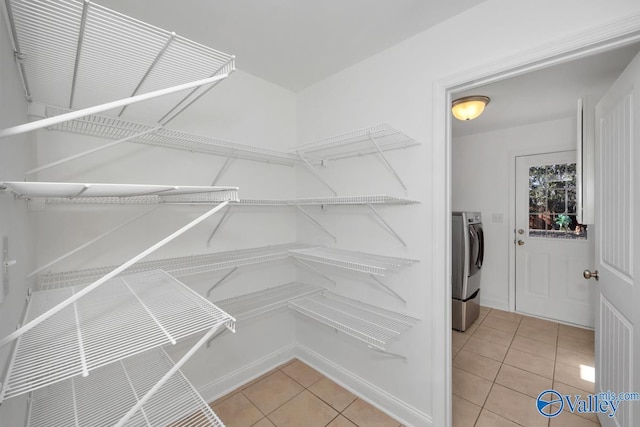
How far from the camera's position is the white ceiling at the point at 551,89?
6.23ft

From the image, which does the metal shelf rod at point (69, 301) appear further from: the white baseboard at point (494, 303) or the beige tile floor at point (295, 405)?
the white baseboard at point (494, 303)

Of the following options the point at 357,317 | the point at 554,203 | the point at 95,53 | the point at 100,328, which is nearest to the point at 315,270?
the point at 357,317

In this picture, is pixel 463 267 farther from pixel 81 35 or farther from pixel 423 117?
pixel 81 35

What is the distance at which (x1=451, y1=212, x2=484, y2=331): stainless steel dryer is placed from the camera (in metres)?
2.92

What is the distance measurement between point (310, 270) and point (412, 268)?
934mm

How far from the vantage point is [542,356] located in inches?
97.3

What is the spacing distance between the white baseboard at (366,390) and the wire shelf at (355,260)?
0.89m

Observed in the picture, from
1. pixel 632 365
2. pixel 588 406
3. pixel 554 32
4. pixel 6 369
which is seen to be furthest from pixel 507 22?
pixel 588 406

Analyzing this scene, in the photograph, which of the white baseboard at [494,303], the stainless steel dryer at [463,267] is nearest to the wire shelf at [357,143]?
the stainless steel dryer at [463,267]

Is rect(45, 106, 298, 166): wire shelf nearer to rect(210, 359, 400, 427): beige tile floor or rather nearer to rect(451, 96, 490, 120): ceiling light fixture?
rect(451, 96, 490, 120): ceiling light fixture

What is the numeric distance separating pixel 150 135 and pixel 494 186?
12.7 ft

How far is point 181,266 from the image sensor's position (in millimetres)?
1584

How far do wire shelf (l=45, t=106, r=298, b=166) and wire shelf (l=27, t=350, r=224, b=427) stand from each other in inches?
40.8

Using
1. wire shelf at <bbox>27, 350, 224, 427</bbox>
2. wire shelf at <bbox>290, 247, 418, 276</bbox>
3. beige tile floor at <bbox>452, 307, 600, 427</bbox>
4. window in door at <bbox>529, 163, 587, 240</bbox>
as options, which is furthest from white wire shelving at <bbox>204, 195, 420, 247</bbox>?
window in door at <bbox>529, 163, 587, 240</bbox>
